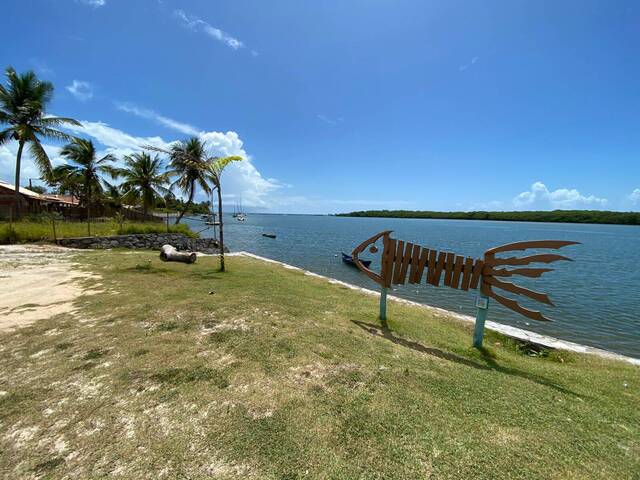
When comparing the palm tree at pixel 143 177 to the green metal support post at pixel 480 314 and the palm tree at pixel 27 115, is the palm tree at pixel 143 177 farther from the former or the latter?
the green metal support post at pixel 480 314

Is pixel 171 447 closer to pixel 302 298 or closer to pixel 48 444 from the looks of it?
pixel 48 444

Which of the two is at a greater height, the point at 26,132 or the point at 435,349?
the point at 26,132

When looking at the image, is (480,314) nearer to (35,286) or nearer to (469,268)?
(469,268)

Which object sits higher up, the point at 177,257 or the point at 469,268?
the point at 469,268

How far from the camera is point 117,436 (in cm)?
242

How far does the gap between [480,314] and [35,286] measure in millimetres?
10331

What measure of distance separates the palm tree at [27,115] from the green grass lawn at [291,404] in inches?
782

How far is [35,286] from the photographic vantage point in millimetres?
7020

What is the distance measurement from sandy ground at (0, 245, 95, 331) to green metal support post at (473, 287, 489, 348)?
7823 mm

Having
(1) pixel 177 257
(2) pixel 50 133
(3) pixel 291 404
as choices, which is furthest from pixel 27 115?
(3) pixel 291 404

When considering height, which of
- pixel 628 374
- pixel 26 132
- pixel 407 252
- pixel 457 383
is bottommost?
pixel 628 374

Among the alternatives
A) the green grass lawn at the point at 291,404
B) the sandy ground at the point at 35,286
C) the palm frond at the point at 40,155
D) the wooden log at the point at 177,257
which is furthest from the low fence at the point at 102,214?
the green grass lawn at the point at 291,404

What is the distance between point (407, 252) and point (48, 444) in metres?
5.48

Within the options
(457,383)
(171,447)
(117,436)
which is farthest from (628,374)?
(117,436)
